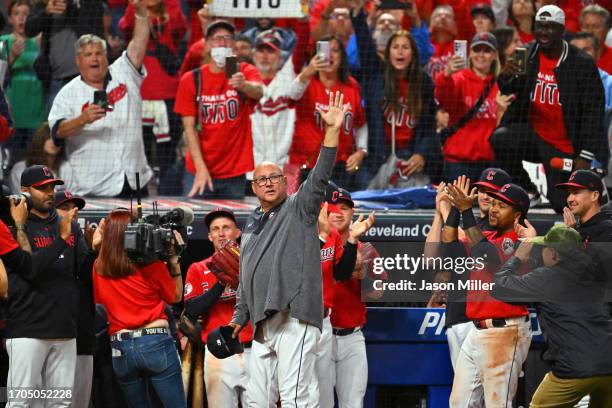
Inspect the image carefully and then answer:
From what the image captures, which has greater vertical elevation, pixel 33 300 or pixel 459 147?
pixel 459 147

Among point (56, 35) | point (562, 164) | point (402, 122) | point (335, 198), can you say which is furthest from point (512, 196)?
point (56, 35)

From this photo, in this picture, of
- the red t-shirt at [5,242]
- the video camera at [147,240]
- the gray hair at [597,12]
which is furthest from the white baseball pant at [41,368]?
the gray hair at [597,12]

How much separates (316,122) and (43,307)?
324 cm

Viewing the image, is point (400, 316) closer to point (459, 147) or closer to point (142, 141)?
point (459, 147)

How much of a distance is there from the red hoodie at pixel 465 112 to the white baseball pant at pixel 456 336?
2227mm

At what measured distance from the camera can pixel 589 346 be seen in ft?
23.7

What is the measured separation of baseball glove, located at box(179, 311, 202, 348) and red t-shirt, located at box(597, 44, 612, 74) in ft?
14.5

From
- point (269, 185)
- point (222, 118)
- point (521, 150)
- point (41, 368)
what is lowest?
point (41, 368)

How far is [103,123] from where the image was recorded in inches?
398

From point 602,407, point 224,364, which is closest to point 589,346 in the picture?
point 602,407

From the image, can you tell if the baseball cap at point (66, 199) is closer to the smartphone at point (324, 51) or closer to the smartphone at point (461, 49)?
the smartphone at point (324, 51)

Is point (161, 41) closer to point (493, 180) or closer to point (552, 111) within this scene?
point (552, 111)

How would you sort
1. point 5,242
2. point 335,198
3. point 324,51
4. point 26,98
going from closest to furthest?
point 5,242 → point 335,198 → point 324,51 → point 26,98

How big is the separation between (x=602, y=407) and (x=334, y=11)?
493cm
